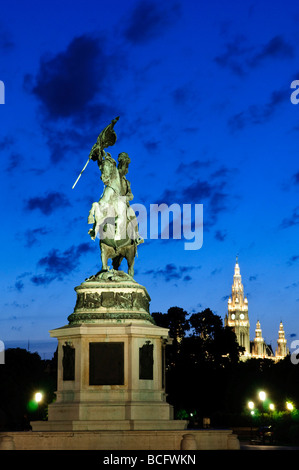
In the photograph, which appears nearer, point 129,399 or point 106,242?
point 129,399

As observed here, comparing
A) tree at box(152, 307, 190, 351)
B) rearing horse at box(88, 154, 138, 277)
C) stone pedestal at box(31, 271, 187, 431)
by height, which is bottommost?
stone pedestal at box(31, 271, 187, 431)

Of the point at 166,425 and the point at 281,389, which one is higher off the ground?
the point at 281,389

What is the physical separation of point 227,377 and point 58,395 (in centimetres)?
6226

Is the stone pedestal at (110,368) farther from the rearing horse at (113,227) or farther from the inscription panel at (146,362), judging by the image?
the rearing horse at (113,227)

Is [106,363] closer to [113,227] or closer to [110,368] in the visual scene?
[110,368]

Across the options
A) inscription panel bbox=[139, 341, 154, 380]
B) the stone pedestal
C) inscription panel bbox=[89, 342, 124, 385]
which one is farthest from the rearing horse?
inscription panel bbox=[139, 341, 154, 380]

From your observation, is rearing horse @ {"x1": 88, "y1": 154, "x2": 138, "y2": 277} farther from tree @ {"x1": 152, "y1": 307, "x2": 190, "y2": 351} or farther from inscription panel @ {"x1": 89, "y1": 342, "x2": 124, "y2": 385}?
tree @ {"x1": 152, "y1": 307, "x2": 190, "y2": 351}

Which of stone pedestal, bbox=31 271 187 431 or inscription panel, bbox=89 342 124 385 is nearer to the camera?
stone pedestal, bbox=31 271 187 431

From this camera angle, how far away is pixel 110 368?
29.8 meters

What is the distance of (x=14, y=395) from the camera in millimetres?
87750

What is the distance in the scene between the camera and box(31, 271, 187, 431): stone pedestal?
2916cm

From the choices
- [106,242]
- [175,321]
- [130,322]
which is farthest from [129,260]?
[175,321]
